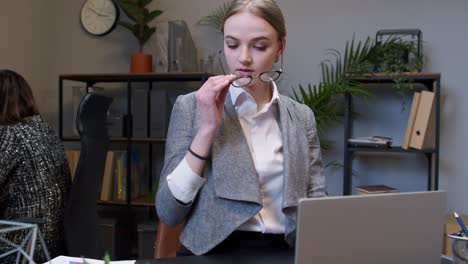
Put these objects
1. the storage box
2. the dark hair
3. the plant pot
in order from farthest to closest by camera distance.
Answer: the plant pot < the storage box < the dark hair

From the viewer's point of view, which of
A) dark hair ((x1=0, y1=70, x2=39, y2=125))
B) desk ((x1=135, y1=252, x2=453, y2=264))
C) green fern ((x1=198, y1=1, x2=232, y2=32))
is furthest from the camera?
green fern ((x1=198, y1=1, x2=232, y2=32))

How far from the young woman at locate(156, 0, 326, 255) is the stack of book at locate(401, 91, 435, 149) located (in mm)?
1654

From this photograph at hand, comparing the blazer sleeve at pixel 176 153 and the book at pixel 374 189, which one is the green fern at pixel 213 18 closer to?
the book at pixel 374 189

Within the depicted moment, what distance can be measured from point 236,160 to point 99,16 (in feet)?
8.71

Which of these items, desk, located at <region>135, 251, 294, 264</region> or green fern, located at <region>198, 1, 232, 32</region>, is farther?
green fern, located at <region>198, 1, 232, 32</region>

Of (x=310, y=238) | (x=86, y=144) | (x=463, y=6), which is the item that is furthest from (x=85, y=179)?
(x=463, y=6)

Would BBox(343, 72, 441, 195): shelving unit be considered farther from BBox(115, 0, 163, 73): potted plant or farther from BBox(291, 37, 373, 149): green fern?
BBox(115, 0, 163, 73): potted plant

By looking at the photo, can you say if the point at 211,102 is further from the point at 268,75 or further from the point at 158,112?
the point at 158,112

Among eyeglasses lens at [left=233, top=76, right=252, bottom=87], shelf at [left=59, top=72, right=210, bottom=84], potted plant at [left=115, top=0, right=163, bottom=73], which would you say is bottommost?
eyeglasses lens at [left=233, top=76, right=252, bottom=87]

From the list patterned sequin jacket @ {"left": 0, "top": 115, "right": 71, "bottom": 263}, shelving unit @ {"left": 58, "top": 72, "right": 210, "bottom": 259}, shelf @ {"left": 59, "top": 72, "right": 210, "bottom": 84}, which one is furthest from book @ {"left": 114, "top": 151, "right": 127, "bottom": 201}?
patterned sequin jacket @ {"left": 0, "top": 115, "right": 71, "bottom": 263}

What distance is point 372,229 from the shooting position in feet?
2.28

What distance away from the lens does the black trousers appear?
1.01 m

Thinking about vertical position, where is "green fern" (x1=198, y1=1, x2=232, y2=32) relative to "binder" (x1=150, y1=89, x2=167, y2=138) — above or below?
above

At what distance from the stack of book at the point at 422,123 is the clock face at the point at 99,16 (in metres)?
2.11
